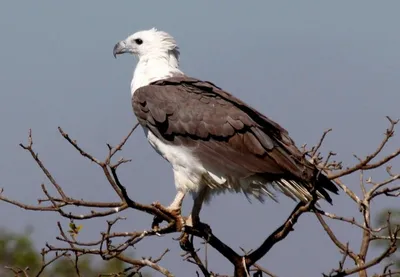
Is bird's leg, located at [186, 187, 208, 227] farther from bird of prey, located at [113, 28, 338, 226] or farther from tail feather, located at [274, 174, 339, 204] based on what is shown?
tail feather, located at [274, 174, 339, 204]

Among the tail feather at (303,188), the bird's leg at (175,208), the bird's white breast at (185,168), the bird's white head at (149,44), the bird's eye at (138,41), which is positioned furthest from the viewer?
the bird's eye at (138,41)

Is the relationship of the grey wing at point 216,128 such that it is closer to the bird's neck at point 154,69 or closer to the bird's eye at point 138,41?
the bird's neck at point 154,69

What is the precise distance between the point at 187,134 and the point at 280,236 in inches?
57.9

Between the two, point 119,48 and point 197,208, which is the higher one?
point 119,48

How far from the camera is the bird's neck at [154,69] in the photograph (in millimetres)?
8609

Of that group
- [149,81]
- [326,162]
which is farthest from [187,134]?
[326,162]

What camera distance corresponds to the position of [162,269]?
22.1 feet

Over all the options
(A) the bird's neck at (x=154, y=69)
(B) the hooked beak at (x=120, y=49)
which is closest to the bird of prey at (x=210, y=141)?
(A) the bird's neck at (x=154, y=69)

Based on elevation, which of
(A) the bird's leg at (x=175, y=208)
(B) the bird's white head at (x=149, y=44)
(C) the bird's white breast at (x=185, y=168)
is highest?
(B) the bird's white head at (x=149, y=44)

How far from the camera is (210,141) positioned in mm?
7902

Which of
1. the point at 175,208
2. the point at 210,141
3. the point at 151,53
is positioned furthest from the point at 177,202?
the point at 151,53

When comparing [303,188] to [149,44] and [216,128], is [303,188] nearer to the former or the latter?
[216,128]

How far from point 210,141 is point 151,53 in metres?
1.52

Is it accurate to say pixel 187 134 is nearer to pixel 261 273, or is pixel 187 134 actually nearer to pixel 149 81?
pixel 149 81
